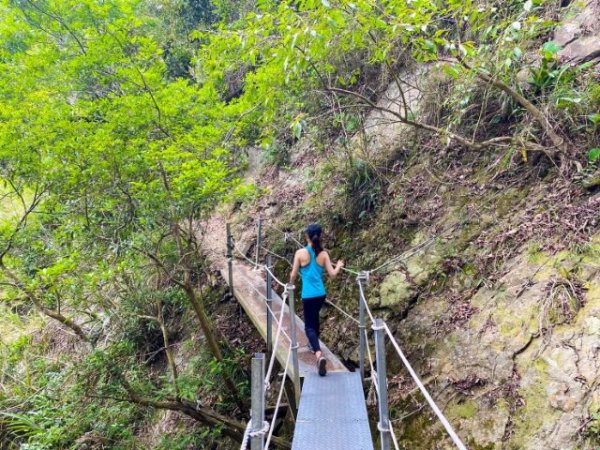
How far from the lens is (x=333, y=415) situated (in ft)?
9.82

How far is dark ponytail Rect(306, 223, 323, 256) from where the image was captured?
3918 millimetres

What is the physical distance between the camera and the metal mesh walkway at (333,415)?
2.64 meters

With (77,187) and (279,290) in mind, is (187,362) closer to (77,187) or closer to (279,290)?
(279,290)

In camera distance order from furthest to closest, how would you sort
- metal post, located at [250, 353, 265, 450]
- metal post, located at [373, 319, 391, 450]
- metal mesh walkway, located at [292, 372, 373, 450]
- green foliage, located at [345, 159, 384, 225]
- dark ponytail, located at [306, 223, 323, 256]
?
green foliage, located at [345, 159, 384, 225]
dark ponytail, located at [306, 223, 323, 256]
metal mesh walkway, located at [292, 372, 373, 450]
metal post, located at [373, 319, 391, 450]
metal post, located at [250, 353, 265, 450]

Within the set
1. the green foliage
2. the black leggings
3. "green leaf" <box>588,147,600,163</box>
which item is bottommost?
the black leggings

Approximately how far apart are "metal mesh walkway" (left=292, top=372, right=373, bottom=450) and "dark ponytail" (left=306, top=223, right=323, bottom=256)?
1227mm

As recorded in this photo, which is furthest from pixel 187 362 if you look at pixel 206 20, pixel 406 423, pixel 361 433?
pixel 206 20

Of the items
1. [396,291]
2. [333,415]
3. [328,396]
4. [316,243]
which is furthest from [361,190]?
[333,415]

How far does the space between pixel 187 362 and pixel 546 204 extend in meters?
6.14

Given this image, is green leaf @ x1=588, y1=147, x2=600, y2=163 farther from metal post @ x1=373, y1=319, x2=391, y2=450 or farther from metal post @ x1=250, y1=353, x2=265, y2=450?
metal post @ x1=250, y1=353, x2=265, y2=450

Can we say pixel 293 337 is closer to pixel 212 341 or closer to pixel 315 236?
pixel 315 236

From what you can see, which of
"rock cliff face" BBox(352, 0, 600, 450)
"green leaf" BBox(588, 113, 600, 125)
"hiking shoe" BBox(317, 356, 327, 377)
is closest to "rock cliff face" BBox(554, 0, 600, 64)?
"rock cliff face" BBox(352, 0, 600, 450)

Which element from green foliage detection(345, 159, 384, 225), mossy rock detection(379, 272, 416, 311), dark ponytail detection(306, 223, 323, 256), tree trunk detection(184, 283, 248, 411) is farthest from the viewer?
green foliage detection(345, 159, 384, 225)

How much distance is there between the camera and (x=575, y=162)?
384cm
